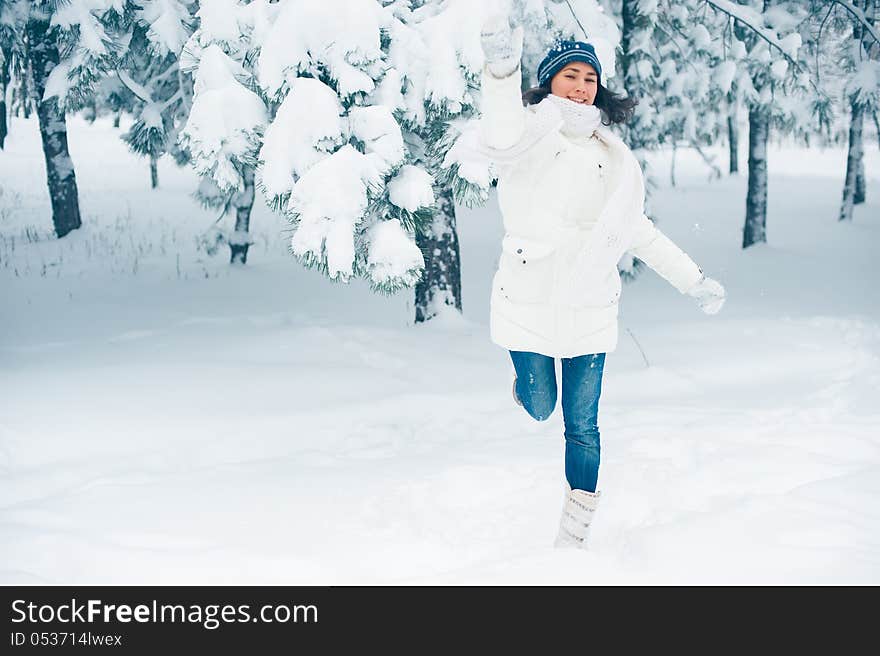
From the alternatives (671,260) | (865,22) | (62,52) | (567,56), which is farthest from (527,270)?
(62,52)

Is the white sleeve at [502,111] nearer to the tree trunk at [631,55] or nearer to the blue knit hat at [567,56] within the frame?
the blue knit hat at [567,56]

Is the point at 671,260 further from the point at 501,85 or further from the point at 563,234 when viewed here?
the point at 501,85

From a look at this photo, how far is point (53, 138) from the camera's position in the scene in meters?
14.4

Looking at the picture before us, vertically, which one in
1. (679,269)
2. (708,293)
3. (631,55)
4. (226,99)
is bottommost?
(708,293)

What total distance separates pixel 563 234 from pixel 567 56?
0.71 metres

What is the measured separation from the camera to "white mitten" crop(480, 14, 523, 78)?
311 cm

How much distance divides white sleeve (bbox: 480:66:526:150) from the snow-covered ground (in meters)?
1.73

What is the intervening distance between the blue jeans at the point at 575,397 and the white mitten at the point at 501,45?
1232 millimetres

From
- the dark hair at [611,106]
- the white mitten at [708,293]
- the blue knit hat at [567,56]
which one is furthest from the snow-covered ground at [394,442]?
the blue knit hat at [567,56]

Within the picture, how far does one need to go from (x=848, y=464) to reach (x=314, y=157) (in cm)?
378

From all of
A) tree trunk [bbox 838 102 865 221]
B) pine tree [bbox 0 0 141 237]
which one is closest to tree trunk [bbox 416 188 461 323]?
pine tree [bbox 0 0 141 237]

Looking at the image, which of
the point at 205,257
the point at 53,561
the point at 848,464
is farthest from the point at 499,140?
the point at 205,257

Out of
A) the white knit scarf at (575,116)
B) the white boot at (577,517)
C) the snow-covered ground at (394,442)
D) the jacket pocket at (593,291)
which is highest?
the white knit scarf at (575,116)

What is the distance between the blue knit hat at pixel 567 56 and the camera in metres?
3.51
